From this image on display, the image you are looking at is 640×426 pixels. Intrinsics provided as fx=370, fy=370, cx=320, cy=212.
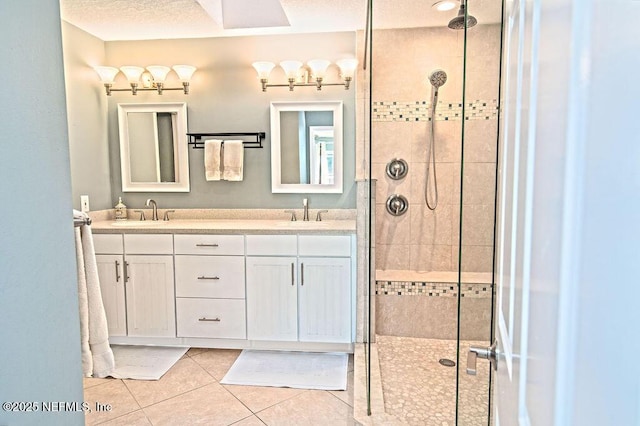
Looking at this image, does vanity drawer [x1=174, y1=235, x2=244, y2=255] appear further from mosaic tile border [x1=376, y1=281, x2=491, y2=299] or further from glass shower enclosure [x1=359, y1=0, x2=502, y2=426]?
mosaic tile border [x1=376, y1=281, x2=491, y2=299]

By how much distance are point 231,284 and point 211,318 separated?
31 cm

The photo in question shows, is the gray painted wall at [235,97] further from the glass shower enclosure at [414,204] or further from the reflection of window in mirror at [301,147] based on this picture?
the glass shower enclosure at [414,204]

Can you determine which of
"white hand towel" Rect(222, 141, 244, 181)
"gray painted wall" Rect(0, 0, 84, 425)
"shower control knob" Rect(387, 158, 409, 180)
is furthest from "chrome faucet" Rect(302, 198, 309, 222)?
"gray painted wall" Rect(0, 0, 84, 425)

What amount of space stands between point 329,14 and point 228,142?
1.29 m

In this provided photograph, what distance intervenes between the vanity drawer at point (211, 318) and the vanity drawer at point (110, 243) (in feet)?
1.96

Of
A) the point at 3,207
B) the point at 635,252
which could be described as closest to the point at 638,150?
the point at 635,252

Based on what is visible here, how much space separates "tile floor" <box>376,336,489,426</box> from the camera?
128 cm

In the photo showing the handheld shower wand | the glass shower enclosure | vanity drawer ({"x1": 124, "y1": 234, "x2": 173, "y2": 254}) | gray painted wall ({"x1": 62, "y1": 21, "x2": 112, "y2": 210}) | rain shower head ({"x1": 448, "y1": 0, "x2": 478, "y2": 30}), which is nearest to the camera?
rain shower head ({"x1": 448, "y1": 0, "x2": 478, "y2": 30})

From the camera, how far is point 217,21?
287cm

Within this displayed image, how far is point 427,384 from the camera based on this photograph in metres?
2.19

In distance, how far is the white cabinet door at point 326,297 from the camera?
8.82ft

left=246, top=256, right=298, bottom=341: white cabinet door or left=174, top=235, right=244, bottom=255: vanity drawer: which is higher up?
left=174, top=235, right=244, bottom=255: vanity drawer

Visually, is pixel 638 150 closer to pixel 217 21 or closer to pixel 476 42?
pixel 476 42

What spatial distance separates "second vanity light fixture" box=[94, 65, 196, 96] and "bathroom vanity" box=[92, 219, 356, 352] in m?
1.26
